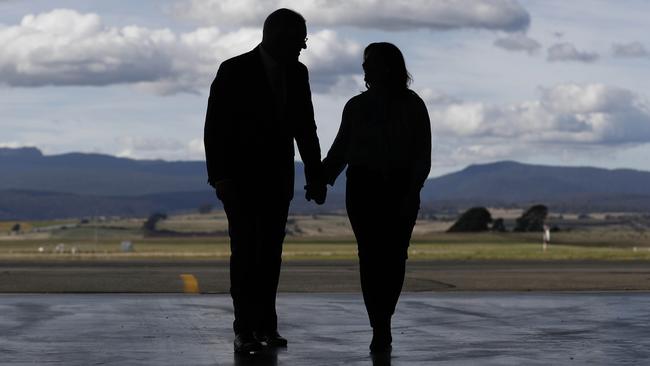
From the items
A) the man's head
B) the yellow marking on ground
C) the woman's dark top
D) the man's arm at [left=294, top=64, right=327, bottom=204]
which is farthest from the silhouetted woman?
the yellow marking on ground

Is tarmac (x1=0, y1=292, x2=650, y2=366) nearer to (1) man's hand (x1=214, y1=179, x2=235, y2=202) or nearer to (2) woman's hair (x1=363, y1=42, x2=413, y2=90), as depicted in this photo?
(1) man's hand (x1=214, y1=179, x2=235, y2=202)

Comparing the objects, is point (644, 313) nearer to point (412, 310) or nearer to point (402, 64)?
point (412, 310)

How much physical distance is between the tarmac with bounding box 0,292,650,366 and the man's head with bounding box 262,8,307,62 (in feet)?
6.41

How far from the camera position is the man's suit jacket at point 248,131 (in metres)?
8.41

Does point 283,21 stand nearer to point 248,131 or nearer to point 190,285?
point 248,131

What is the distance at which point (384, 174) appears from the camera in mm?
8570

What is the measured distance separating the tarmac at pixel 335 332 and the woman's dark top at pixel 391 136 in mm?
1167

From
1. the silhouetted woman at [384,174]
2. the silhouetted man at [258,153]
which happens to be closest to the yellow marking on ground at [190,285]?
the silhouetted man at [258,153]

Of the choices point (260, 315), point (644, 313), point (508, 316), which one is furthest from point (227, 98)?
point (644, 313)

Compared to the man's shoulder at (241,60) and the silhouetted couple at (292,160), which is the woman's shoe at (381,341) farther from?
the man's shoulder at (241,60)

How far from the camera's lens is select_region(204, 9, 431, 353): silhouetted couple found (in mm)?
8422

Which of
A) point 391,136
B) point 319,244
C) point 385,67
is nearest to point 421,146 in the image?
point 391,136

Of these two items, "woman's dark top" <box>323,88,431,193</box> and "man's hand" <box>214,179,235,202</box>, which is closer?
"man's hand" <box>214,179,235,202</box>

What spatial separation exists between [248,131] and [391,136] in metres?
0.96
